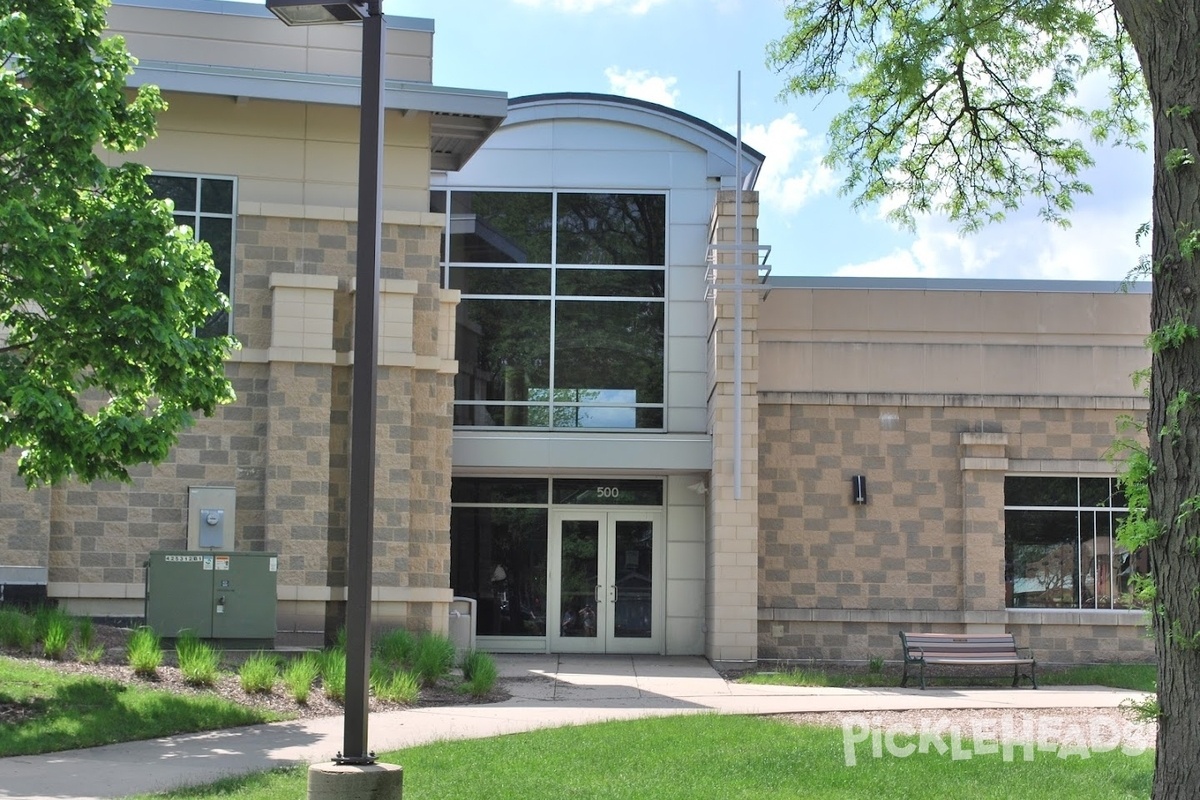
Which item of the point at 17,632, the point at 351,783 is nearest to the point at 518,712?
the point at 17,632

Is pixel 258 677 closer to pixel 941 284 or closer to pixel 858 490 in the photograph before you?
pixel 858 490

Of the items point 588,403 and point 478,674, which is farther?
point 588,403

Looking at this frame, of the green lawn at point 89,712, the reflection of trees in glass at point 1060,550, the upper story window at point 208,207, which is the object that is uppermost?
the upper story window at point 208,207

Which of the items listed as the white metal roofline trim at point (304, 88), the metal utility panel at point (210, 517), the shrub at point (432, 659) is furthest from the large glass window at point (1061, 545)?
the metal utility panel at point (210, 517)

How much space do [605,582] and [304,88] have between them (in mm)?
9706

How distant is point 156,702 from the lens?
12.8m

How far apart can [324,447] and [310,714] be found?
A: 5.92 metres

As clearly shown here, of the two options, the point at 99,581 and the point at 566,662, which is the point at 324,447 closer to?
the point at 99,581

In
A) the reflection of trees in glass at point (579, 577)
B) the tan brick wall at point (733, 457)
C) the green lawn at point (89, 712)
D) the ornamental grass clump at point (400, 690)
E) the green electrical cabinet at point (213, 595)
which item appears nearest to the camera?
the green lawn at point (89, 712)

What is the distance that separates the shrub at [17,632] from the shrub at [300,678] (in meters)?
2.83

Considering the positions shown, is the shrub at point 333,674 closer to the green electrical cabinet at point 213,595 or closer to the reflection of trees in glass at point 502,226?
the green electrical cabinet at point 213,595

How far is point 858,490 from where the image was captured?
21703 millimetres

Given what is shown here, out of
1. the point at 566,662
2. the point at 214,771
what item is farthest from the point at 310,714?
the point at 566,662

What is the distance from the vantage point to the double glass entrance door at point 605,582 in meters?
23.0
